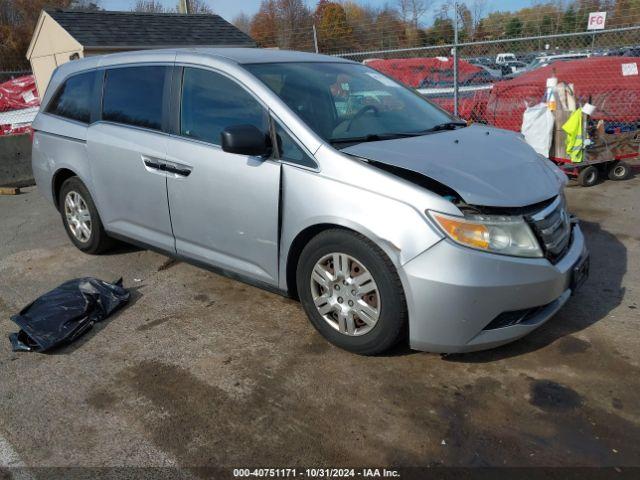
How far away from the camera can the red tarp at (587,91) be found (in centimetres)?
852

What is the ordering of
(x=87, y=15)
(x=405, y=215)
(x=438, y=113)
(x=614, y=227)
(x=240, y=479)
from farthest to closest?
(x=87, y=15) < (x=614, y=227) < (x=438, y=113) < (x=405, y=215) < (x=240, y=479)

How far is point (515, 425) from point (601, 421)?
0.41 metres

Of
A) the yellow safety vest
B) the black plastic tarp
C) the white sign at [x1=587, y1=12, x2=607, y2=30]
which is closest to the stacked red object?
the white sign at [x1=587, y1=12, x2=607, y2=30]

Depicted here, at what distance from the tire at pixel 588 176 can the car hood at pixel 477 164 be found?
4.11 m

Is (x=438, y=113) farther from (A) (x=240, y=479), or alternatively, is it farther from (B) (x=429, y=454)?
(A) (x=240, y=479)

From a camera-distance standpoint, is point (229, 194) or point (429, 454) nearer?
point (429, 454)

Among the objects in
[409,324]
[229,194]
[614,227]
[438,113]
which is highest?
[438,113]

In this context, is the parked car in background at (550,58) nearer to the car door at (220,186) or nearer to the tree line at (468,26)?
the tree line at (468,26)

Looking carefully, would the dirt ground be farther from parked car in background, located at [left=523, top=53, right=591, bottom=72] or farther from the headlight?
parked car in background, located at [left=523, top=53, right=591, bottom=72]

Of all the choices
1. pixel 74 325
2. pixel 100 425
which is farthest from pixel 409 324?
pixel 74 325

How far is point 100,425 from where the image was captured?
2.78 metres

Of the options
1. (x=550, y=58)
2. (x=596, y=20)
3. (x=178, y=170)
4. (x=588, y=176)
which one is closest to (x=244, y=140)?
(x=178, y=170)

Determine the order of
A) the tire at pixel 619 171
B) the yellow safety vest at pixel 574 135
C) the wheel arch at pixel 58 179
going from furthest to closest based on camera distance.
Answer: the tire at pixel 619 171, the yellow safety vest at pixel 574 135, the wheel arch at pixel 58 179

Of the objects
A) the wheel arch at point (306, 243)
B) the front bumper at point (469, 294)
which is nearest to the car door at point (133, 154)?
the wheel arch at point (306, 243)
